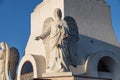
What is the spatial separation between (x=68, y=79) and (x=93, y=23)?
963cm

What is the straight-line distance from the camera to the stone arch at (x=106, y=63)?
50.9ft

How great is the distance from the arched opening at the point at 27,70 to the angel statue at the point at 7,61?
16.6 feet

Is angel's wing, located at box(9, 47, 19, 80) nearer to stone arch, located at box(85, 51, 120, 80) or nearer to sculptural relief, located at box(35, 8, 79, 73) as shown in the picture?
sculptural relief, located at box(35, 8, 79, 73)

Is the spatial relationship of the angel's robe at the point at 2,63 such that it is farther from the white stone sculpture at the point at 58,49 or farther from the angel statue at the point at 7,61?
the white stone sculpture at the point at 58,49

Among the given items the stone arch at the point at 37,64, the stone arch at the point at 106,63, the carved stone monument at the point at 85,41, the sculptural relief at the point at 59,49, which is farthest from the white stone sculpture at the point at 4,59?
the stone arch at the point at 106,63

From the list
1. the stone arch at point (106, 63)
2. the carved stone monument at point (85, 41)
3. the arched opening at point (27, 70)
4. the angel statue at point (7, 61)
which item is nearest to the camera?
the angel statue at point (7, 61)

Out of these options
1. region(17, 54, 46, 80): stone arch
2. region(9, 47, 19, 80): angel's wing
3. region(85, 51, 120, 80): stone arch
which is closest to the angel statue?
region(9, 47, 19, 80): angel's wing

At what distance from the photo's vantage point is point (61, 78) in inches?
308

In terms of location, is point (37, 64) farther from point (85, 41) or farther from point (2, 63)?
point (2, 63)

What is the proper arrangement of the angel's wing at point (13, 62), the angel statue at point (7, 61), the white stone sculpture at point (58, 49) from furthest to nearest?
the angel's wing at point (13, 62) < the angel statue at point (7, 61) < the white stone sculpture at point (58, 49)

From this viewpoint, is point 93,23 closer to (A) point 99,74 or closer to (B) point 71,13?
(B) point 71,13

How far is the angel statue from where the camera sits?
11.8 meters

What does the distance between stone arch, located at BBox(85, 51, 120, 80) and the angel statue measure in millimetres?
4397

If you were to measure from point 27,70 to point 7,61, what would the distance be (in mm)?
6820
